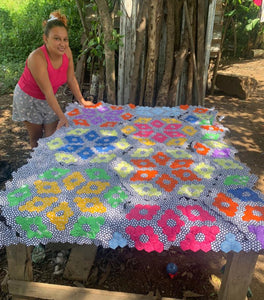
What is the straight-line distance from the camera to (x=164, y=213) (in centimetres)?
150

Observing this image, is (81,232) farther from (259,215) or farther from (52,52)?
(52,52)

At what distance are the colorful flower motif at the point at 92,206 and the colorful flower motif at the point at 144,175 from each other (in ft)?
0.98

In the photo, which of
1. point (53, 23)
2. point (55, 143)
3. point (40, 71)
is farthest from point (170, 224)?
point (53, 23)

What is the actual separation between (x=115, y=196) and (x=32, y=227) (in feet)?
1.44

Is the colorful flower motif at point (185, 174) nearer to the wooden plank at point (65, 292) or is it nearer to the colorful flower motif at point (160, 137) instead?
the colorful flower motif at point (160, 137)

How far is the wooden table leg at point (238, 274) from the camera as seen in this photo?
4.93 ft

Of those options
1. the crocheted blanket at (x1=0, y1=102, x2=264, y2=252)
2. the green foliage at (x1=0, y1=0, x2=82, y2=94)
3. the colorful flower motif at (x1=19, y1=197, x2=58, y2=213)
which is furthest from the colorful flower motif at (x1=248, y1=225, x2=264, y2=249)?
the green foliage at (x1=0, y1=0, x2=82, y2=94)

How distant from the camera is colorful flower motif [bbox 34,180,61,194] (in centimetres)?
163

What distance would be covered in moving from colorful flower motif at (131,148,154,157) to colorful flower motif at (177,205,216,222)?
0.64 meters

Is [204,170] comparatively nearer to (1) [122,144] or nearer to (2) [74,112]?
(1) [122,144]

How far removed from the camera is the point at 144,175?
184 cm

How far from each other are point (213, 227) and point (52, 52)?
1.80 metres

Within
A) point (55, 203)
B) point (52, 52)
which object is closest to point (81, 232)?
point (55, 203)

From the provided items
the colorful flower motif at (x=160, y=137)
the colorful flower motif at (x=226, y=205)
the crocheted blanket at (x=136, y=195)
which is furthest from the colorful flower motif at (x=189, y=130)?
the colorful flower motif at (x=226, y=205)
